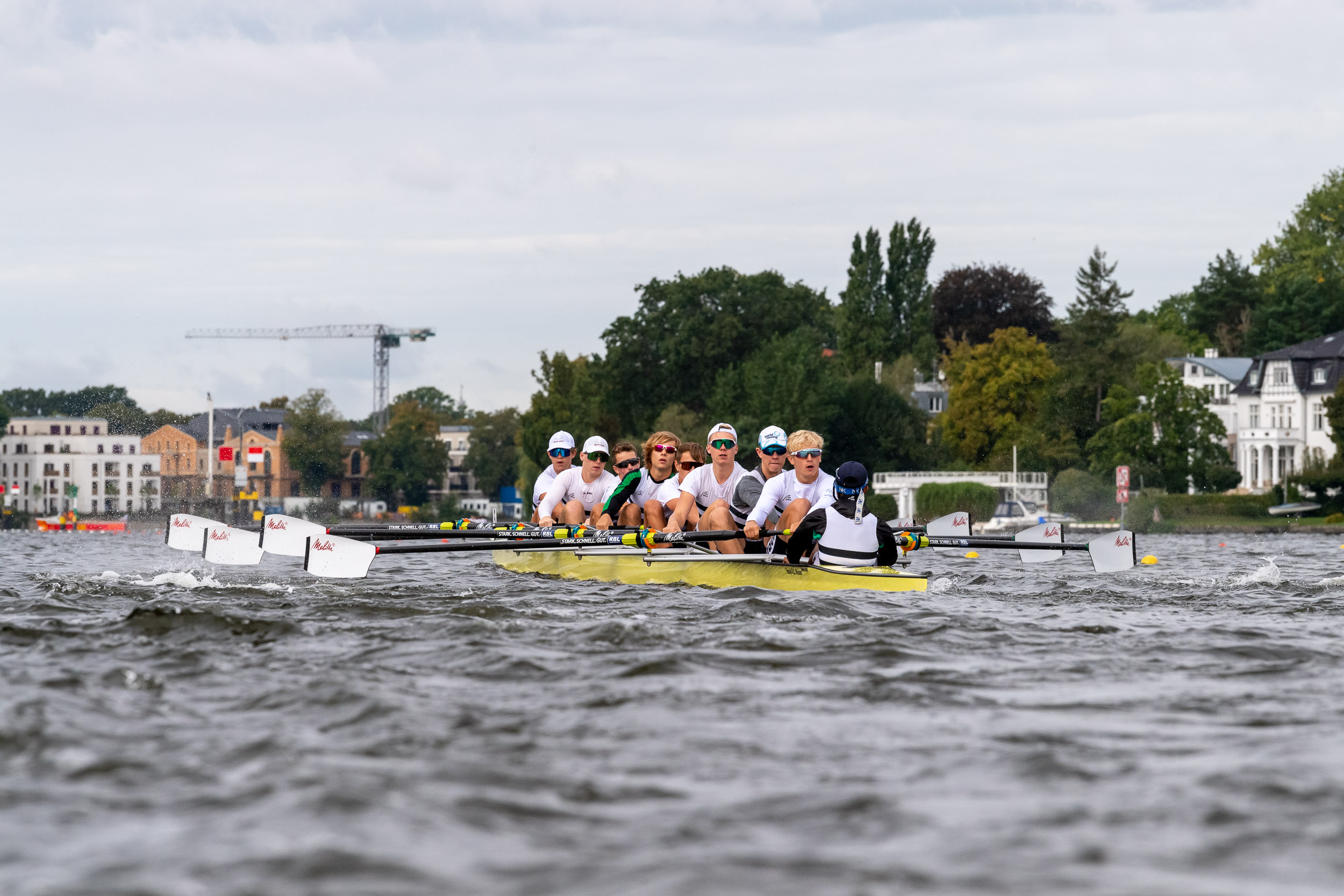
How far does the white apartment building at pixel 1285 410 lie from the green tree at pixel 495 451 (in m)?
61.7

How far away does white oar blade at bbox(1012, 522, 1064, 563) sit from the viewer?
16.0m

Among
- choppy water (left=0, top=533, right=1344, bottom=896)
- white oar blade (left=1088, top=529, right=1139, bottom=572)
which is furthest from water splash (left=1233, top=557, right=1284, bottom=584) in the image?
choppy water (left=0, top=533, right=1344, bottom=896)

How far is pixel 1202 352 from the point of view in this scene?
94.6 m

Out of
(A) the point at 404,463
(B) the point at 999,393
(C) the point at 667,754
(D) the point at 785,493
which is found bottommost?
(C) the point at 667,754

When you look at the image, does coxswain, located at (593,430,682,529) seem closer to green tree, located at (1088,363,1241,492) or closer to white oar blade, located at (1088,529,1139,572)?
white oar blade, located at (1088,529,1139,572)

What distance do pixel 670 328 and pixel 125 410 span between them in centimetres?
2828

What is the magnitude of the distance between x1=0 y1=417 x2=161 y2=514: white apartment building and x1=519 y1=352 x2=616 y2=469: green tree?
48421 millimetres

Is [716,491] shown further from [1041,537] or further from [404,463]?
[404,463]

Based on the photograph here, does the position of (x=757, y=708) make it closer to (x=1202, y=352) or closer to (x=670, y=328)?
(x=670, y=328)

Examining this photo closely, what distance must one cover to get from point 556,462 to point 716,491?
345cm

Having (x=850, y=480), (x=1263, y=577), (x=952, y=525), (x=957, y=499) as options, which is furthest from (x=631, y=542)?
(x=957, y=499)

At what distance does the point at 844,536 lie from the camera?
1223 cm

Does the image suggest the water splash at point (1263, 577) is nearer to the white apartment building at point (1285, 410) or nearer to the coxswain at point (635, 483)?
the coxswain at point (635, 483)

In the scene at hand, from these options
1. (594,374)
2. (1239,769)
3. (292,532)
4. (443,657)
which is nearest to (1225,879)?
(1239,769)
